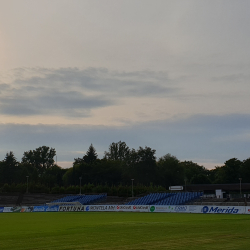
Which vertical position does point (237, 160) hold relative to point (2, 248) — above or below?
above

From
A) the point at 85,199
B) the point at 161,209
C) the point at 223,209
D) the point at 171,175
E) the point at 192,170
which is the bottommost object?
the point at 161,209

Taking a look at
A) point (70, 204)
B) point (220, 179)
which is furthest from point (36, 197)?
point (220, 179)

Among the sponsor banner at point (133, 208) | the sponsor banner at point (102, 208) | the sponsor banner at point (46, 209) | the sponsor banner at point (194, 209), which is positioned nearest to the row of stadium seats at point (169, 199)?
the sponsor banner at point (133, 208)

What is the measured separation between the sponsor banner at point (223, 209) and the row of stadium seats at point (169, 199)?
17.4 m

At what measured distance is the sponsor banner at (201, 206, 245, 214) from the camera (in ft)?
166

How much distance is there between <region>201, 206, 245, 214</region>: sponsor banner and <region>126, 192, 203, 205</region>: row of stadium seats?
685 inches

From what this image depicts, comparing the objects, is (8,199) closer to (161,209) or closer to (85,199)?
(85,199)

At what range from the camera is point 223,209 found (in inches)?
2099

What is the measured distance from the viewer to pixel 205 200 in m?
72.5

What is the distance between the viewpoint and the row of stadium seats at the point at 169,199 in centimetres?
7377

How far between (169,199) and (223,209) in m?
24.4

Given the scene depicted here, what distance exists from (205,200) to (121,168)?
71.1 meters

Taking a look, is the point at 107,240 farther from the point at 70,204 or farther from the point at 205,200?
the point at 70,204

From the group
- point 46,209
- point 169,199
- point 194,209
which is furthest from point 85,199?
point 194,209
